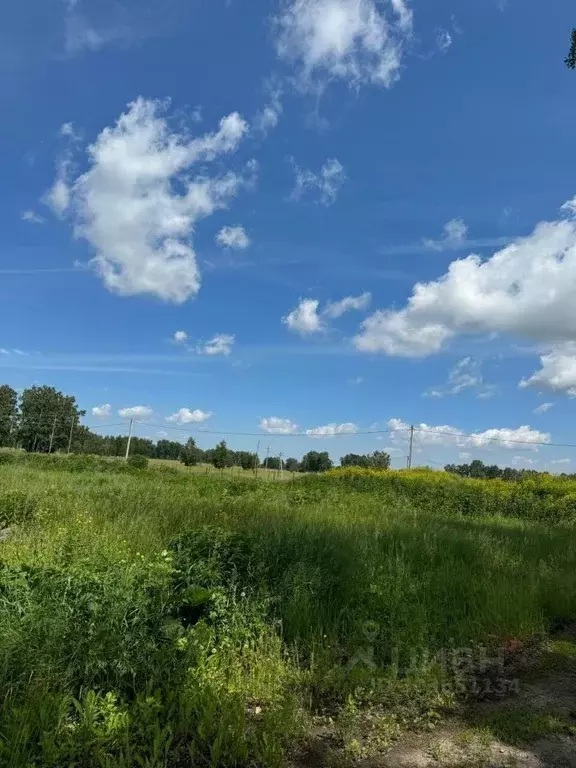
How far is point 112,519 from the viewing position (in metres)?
9.73

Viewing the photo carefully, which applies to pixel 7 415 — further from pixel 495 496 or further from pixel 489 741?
pixel 489 741

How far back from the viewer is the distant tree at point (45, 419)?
10406 cm

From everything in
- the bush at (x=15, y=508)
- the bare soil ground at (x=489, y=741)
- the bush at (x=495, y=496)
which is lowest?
the bare soil ground at (x=489, y=741)

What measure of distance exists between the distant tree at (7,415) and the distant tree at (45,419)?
2.41 m

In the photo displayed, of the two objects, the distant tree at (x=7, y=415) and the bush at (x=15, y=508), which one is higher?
the distant tree at (x=7, y=415)

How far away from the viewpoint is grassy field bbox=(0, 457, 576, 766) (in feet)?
10.8

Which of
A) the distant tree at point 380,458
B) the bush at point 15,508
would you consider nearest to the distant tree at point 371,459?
the distant tree at point 380,458

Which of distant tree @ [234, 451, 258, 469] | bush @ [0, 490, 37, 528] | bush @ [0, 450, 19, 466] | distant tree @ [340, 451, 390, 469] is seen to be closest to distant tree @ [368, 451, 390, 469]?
distant tree @ [340, 451, 390, 469]

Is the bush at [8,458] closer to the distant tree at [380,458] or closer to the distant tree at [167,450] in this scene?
the distant tree at [380,458]

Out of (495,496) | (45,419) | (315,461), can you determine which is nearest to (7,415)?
(45,419)

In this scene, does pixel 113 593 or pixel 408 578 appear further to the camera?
pixel 408 578

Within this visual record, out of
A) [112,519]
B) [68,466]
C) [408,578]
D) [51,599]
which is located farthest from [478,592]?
[68,466]

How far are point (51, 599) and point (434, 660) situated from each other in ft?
10.7

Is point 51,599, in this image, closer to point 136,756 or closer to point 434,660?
point 136,756
